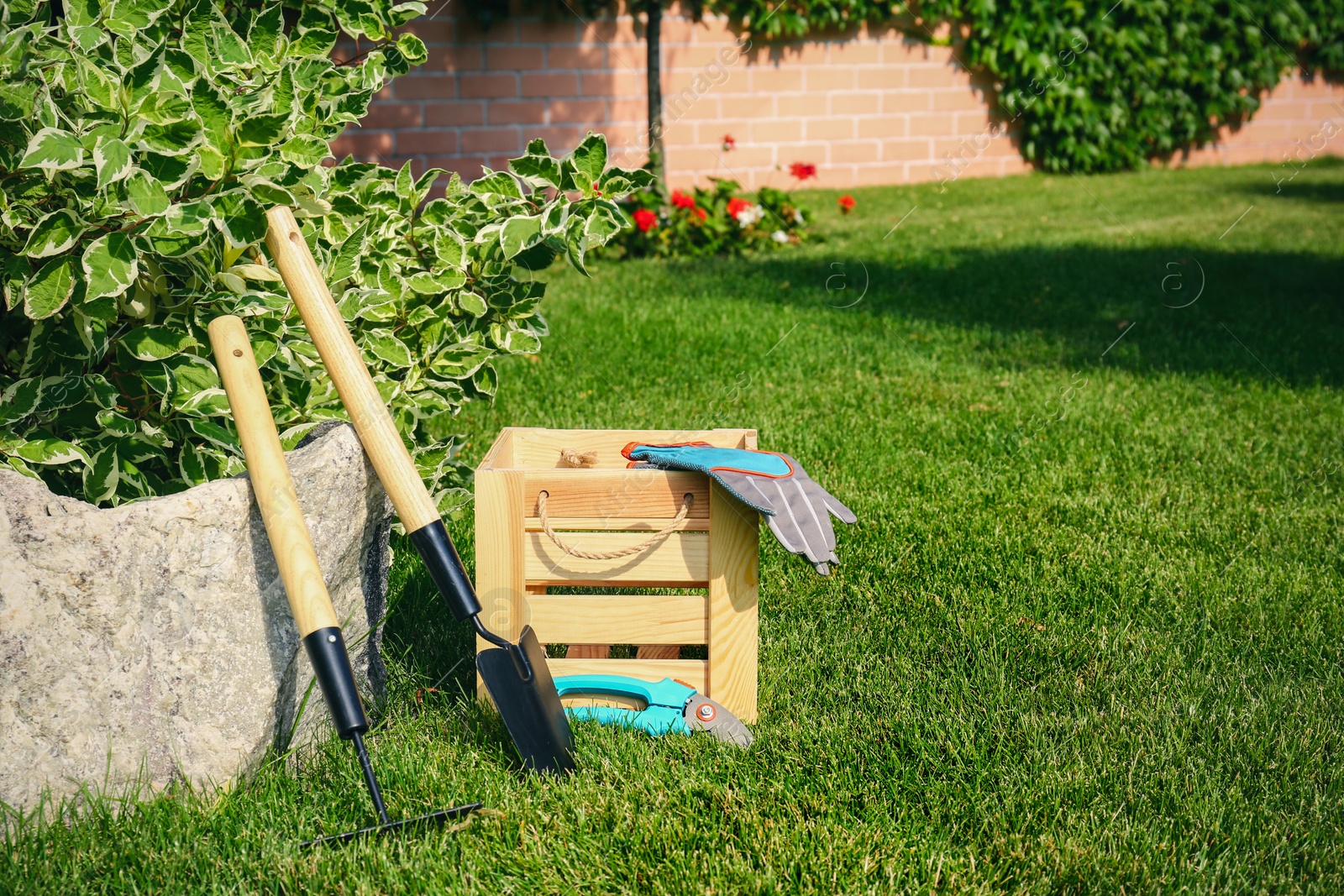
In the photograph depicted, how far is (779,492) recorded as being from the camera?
75.3 inches

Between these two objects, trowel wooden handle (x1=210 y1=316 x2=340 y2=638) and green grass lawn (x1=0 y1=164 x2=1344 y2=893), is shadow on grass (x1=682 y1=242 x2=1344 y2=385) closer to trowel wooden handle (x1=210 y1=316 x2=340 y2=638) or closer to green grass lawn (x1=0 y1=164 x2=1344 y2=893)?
green grass lawn (x1=0 y1=164 x2=1344 y2=893)

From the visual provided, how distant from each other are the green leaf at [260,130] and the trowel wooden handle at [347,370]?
0.39ft

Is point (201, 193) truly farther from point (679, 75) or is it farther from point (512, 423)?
point (679, 75)

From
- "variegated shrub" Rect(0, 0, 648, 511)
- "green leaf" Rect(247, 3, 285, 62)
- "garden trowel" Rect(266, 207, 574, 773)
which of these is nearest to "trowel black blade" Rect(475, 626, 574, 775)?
"garden trowel" Rect(266, 207, 574, 773)

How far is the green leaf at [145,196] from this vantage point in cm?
172

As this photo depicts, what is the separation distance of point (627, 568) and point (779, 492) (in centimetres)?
34

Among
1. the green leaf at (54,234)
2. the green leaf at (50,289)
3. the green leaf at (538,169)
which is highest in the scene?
the green leaf at (538,169)

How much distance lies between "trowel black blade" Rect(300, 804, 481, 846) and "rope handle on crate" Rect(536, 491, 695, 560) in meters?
0.48

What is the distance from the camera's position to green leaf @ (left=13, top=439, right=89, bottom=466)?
192 centimetres

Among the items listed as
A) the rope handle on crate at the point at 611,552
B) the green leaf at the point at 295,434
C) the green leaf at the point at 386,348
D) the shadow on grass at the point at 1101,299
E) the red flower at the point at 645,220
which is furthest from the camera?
the red flower at the point at 645,220

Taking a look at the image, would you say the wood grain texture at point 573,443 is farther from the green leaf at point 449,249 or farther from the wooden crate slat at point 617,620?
the green leaf at point 449,249

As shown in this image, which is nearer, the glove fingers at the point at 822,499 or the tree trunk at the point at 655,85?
the glove fingers at the point at 822,499

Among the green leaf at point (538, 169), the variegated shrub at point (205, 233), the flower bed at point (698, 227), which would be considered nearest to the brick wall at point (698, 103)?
the flower bed at point (698, 227)

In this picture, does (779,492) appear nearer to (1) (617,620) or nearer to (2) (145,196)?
(1) (617,620)
